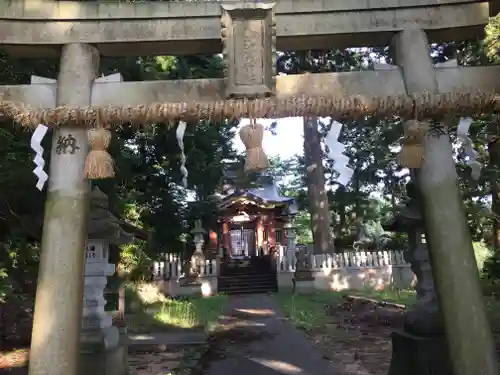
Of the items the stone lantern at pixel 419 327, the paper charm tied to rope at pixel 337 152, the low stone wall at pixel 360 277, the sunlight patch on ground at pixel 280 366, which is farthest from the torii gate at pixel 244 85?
the low stone wall at pixel 360 277

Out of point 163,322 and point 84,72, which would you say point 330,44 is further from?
point 163,322

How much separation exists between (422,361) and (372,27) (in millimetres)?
3685

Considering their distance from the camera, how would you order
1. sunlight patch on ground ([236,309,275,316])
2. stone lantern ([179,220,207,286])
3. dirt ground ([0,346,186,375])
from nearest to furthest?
dirt ground ([0,346,186,375]) → sunlight patch on ground ([236,309,275,316]) → stone lantern ([179,220,207,286])

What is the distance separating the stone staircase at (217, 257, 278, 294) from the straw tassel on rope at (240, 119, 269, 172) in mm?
15592

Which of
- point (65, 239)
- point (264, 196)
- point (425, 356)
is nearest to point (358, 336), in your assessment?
point (425, 356)

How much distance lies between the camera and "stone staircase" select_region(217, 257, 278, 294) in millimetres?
19344

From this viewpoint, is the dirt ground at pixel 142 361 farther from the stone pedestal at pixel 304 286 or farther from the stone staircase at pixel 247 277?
the stone staircase at pixel 247 277

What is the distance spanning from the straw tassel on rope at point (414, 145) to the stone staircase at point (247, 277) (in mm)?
15873

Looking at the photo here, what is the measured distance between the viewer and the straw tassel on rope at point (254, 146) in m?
4.01

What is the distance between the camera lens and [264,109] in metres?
3.92

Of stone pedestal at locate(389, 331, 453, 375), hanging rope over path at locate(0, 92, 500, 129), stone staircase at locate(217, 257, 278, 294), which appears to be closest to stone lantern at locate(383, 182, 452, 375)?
stone pedestal at locate(389, 331, 453, 375)

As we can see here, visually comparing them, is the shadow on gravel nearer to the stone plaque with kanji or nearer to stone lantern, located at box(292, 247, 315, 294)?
stone lantern, located at box(292, 247, 315, 294)

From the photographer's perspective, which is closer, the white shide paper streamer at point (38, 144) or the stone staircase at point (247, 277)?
the white shide paper streamer at point (38, 144)

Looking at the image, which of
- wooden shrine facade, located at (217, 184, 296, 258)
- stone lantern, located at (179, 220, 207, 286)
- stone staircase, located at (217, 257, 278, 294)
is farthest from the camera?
wooden shrine facade, located at (217, 184, 296, 258)
